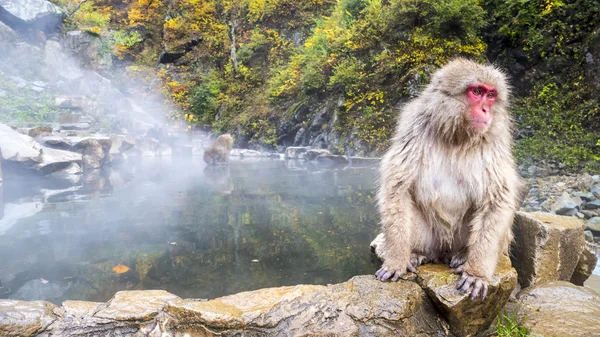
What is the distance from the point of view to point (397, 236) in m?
1.84

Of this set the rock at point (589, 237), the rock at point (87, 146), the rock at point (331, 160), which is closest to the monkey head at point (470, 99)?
the rock at point (589, 237)

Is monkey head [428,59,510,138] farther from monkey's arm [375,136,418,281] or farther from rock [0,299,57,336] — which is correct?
rock [0,299,57,336]

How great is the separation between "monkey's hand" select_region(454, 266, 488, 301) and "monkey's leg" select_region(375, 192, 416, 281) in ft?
0.84

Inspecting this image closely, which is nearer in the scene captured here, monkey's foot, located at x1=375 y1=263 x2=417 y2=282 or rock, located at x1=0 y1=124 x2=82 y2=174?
monkey's foot, located at x1=375 y1=263 x2=417 y2=282

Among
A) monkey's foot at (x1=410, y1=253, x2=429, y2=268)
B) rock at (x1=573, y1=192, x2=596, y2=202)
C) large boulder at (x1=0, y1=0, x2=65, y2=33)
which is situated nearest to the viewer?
monkey's foot at (x1=410, y1=253, x2=429, y2=268)

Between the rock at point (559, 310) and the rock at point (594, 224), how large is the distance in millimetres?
2200

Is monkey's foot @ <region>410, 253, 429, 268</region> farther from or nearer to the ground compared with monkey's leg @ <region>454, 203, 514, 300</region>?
nearer to the ground

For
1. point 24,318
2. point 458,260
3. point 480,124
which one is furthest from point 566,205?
point 24,318

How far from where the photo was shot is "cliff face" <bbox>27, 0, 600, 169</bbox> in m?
7.23

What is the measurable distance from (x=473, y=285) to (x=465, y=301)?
83 millimetres

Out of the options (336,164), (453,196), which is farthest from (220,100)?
(453,196)

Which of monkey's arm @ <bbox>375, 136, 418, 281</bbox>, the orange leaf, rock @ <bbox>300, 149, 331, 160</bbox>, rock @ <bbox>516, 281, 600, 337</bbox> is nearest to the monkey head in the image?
monkey's arm @ <bbox>375, 136, 418, 281</bbox>

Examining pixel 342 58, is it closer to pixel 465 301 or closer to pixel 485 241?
pixel 485 241

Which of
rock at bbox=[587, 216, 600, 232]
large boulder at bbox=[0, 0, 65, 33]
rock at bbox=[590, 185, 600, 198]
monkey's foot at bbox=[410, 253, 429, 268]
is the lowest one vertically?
rock at bbox=[587, 216, 600, 232]
